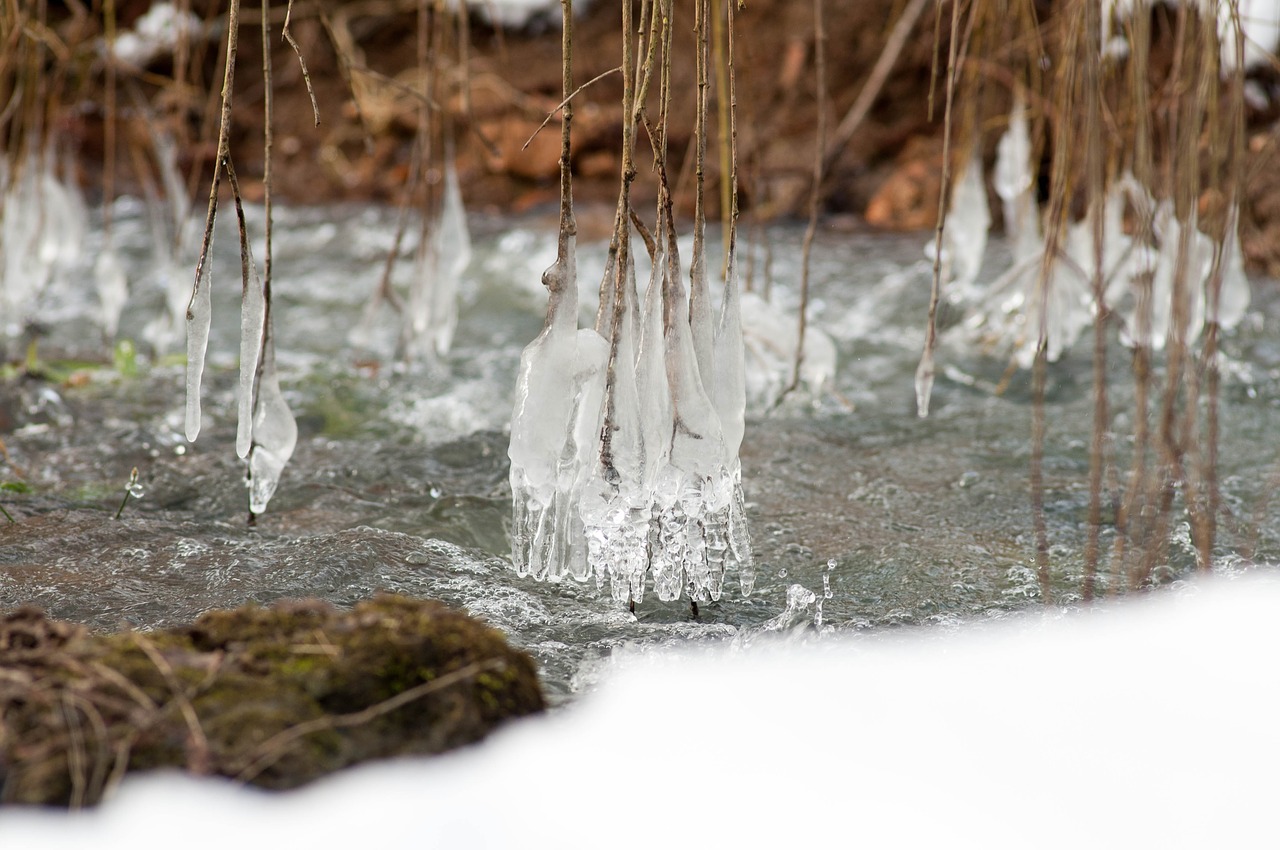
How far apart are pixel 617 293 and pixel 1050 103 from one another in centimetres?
156

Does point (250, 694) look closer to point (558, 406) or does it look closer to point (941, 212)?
point (558, 406)

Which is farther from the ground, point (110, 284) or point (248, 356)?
point (110, 284)

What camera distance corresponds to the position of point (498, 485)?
2172 mm

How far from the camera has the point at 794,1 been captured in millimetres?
4363

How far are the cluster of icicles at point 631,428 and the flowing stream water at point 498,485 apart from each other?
0.15 meters

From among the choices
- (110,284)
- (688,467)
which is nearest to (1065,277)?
(688,467)

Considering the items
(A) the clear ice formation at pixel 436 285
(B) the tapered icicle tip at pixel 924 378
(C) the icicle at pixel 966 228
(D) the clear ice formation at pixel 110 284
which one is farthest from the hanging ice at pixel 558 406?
(D) the clear ice formation at pixel 110 284

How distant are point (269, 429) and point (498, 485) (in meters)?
0.58

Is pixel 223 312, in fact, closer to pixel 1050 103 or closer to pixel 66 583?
pixel 66 583

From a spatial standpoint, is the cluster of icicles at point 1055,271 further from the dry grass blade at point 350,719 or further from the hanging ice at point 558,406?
the dry grass blade at point 350,719

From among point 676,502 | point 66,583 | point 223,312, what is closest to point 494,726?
point 676,502

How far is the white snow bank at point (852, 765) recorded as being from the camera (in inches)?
43.5

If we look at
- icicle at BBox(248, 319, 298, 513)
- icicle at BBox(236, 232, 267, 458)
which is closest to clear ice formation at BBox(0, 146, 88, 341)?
icicle at BBox(248, 319, 298, 513)

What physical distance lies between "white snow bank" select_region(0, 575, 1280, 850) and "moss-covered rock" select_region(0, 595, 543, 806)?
3 centimetres
